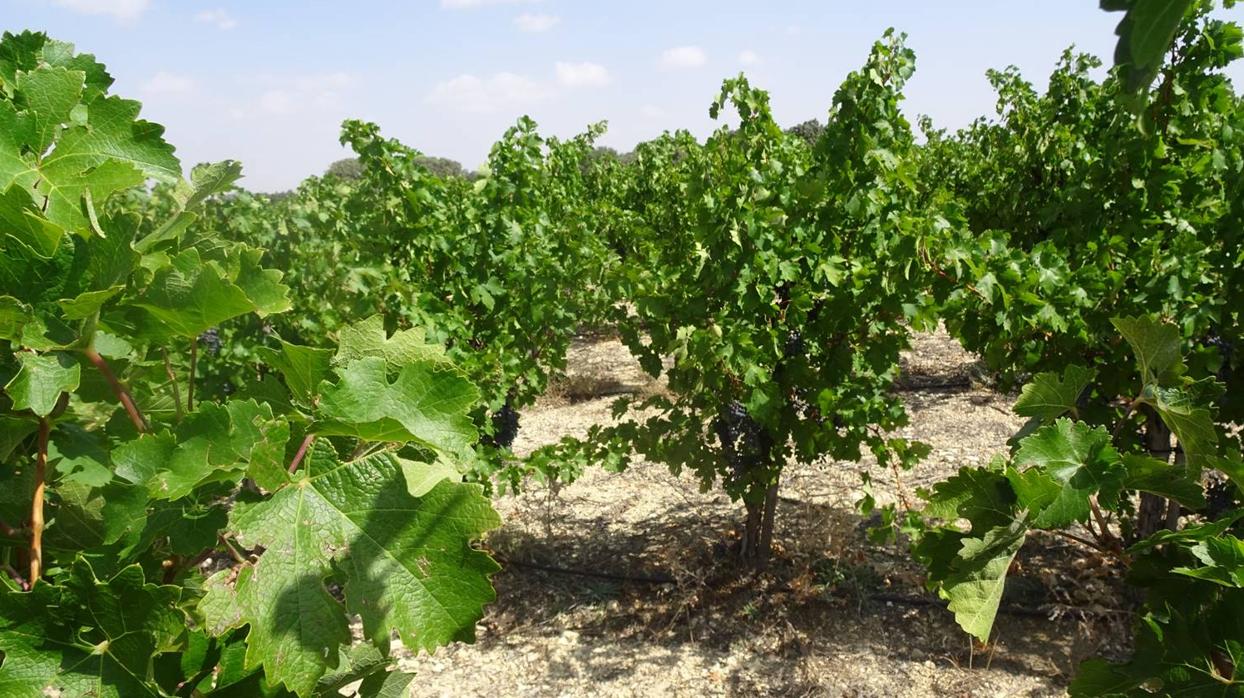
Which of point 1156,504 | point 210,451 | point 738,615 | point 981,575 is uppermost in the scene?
point 210,451

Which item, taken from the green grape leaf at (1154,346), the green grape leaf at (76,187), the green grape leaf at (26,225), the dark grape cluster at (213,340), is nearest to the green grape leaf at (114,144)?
the green grape leaf at (76,187)

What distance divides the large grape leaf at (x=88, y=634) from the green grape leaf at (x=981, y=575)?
100 centimetres

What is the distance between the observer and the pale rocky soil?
11.1ft

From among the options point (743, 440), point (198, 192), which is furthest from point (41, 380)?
point (743, 440)

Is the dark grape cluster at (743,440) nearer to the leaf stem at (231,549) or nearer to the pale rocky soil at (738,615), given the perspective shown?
the pale rocky soil at (738,615)

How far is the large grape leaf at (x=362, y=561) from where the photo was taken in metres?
0.78

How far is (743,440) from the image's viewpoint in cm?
386

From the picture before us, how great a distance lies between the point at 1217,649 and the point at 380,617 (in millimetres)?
1026

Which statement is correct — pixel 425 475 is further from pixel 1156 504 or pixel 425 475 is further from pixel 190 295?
pixel 1156 504

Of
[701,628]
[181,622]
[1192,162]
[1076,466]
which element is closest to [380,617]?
[181,622]

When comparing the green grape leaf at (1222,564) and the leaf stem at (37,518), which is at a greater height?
the leaf stem at (37,518)

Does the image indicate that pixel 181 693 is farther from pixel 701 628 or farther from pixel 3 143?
pixel 701 628

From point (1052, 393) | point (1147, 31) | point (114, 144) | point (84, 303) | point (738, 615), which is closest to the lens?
point (1147, 31)

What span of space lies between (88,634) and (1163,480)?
1.34 m
